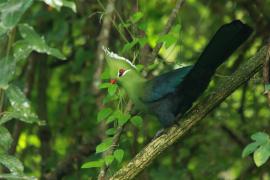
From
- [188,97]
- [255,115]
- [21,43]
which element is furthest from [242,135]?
[21,43]

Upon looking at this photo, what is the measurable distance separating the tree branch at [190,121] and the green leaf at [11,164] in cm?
54

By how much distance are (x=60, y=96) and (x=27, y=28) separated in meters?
3.40

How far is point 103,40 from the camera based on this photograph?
447 centimetres

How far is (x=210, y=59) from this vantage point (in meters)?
3.23

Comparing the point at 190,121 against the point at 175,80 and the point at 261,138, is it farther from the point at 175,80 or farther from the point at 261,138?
the point at 261,138

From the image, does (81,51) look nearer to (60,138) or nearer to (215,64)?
(60,138)

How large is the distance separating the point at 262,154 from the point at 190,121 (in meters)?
0.73

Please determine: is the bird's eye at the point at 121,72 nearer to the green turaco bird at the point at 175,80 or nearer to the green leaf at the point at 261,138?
the green turaco bird at the point at 175,80

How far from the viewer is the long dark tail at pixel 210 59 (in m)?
3.14

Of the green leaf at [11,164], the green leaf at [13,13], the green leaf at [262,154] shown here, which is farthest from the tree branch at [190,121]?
the green leaf at [13,13]

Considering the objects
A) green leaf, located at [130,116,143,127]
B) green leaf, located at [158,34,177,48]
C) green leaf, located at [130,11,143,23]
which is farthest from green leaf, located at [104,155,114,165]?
green leaf, located at [130,11,143,23]

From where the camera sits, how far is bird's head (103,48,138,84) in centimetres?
329

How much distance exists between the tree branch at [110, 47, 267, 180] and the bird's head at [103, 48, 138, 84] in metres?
0.40

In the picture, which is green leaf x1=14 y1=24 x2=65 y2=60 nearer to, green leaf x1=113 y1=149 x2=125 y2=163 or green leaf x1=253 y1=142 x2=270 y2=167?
green leaf x1=113 y1=149 x2=125 y2=163
